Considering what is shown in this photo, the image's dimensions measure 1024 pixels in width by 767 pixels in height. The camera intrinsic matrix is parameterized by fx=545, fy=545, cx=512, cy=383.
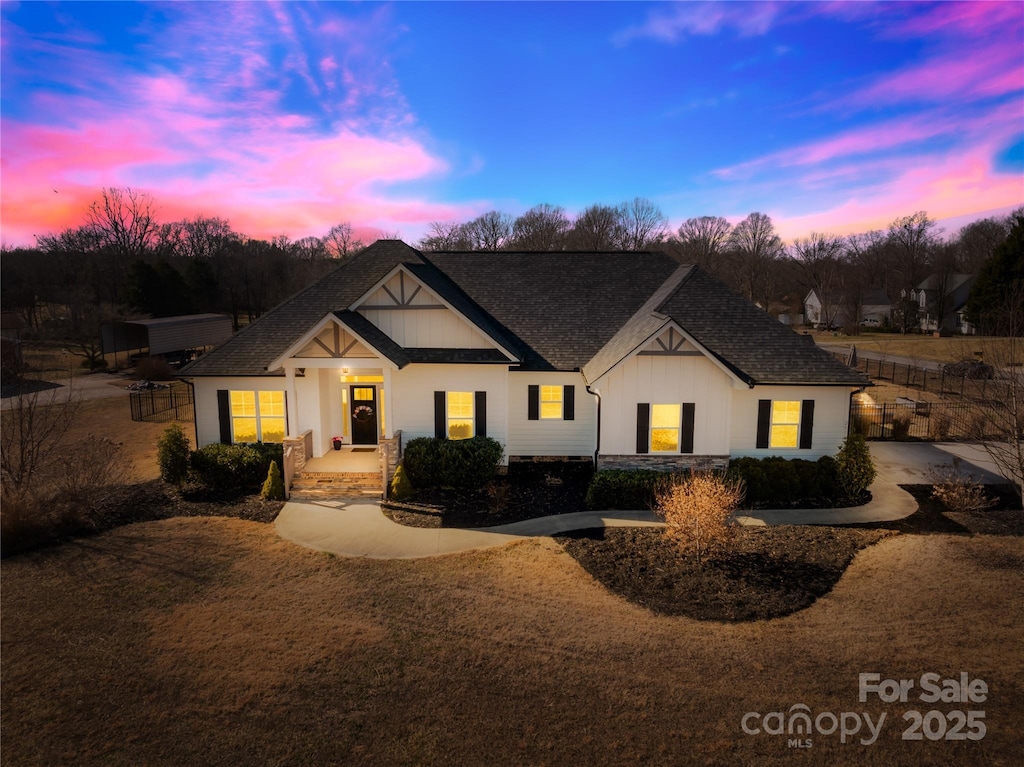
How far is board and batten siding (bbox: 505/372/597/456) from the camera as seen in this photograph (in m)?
18.8

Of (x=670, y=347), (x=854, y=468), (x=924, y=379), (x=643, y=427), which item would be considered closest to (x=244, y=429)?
(x=643, y=427)

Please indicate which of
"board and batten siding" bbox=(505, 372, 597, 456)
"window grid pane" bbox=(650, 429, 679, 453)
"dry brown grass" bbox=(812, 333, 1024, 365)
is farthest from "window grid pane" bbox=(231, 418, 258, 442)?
"dry brown grass" bbox=(812, 333, 1024, 365)

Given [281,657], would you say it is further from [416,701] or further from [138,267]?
[138,267]

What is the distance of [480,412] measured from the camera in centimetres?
1814

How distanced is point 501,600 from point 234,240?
287 ft

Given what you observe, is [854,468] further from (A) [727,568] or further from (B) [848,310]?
(B) [848,310]

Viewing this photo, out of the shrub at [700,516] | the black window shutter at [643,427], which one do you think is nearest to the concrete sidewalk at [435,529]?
the shrub at [700,516]

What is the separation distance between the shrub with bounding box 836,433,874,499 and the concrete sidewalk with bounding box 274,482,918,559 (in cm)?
58

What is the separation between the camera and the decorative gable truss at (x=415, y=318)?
18203 millimetres

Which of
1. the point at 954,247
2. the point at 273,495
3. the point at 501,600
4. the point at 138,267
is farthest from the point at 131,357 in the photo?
the point at 954,247

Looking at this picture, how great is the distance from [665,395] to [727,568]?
6.25 meters

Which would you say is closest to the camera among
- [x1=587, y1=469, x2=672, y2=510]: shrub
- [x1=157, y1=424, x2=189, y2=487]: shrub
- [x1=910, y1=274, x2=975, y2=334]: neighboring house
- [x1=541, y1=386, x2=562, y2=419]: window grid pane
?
[x1=587, y1=469, x2=672, y2=510]: shrub

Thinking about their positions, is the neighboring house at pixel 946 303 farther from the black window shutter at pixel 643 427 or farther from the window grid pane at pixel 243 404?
the window grid pane at pixel 243 404

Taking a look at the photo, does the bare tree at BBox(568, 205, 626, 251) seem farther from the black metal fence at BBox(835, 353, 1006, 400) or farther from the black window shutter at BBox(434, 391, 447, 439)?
the black window shutter at BBox(434, 391, 447, 439)
